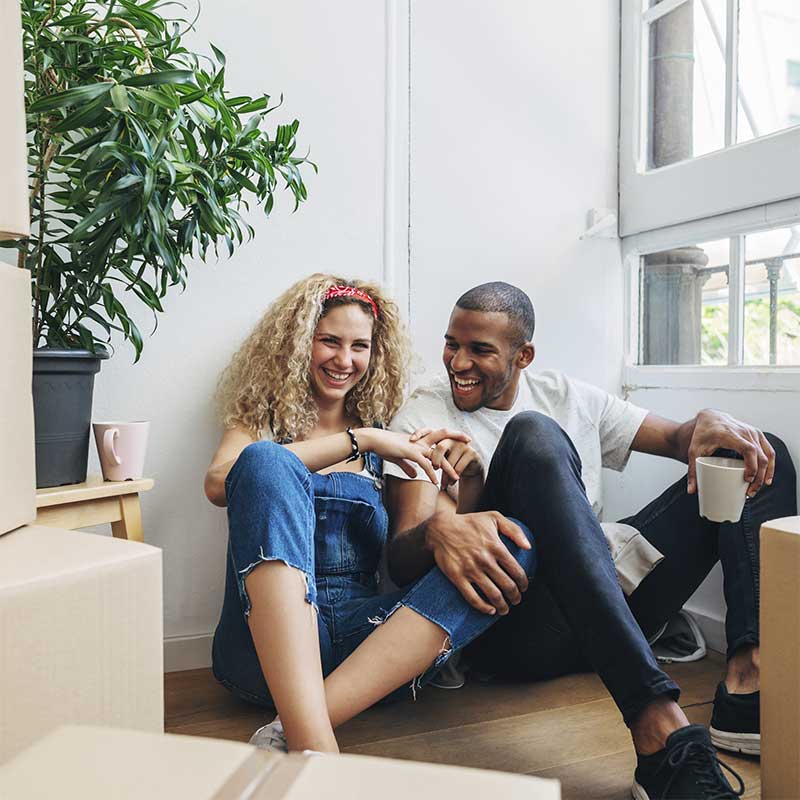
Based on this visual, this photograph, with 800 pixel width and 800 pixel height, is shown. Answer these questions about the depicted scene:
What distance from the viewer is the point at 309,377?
5.09 feet

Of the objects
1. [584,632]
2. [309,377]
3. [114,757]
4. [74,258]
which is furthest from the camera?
[309,377]

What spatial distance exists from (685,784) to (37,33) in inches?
53.7

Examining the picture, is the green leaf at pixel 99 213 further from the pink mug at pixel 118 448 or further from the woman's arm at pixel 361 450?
the woman's arm at pixel 361 450

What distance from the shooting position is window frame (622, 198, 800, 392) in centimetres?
161

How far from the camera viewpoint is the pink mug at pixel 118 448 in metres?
1.31

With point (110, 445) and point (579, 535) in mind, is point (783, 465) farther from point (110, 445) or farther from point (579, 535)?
point (110, 445)

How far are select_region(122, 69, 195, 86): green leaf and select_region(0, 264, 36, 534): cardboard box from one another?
0.40m

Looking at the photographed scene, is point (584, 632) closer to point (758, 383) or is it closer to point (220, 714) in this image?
point (220, 714)

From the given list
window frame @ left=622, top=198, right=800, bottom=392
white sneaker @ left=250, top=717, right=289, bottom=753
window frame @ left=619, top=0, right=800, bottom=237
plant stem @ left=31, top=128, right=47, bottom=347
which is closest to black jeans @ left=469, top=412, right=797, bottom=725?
window frame @ left=622, top=198, right=800, bottom=392

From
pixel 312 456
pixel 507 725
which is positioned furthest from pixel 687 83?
pixel 507 725

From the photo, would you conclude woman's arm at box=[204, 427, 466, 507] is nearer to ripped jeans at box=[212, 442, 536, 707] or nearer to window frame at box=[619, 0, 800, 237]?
ripped jeans at box=[212, 442, 536, 707]

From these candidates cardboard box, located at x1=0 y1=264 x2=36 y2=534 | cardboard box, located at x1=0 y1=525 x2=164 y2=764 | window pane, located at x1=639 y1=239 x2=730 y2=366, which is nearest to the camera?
cardboard box, located at x1=0 y1=525 x2=164 y2=764

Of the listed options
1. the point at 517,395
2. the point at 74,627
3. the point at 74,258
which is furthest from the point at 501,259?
the point at 74,627

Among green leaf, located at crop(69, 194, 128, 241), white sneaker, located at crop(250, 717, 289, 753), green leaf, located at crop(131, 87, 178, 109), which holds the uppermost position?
green leaf, located at crop(131, 87, 178, 109)
